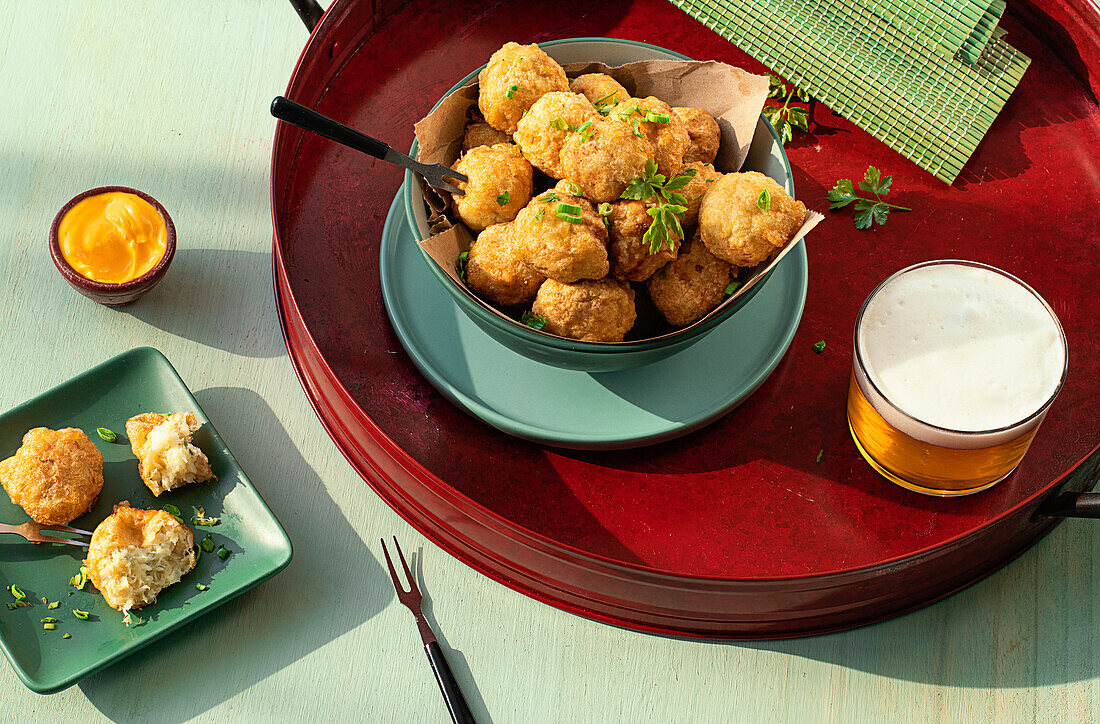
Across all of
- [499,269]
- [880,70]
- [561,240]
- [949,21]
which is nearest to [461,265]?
[499,269]

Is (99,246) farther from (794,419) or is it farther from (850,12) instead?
(850,12)

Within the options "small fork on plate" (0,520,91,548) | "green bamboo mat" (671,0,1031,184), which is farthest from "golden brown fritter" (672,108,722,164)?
"small fork on plate" (0,520,91,548)

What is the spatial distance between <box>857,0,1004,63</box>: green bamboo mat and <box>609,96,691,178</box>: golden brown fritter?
0.72 m

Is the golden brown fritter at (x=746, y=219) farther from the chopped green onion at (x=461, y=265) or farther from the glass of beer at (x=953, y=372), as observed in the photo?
the chopped green onion at (x=461, y=265)

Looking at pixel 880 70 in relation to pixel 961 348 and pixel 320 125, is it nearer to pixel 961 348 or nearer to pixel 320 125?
pixel 961 348

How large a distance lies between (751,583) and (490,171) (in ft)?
2.34

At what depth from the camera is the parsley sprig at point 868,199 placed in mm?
1812

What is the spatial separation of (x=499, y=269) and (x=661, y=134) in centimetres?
31

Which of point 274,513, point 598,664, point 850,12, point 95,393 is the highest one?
point 850,12

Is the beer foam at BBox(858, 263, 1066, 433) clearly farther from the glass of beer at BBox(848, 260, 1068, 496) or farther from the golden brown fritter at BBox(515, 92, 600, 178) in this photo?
the golden brown fritter at BBox(515, 92, 600, 178)

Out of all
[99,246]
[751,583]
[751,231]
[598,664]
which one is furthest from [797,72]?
[99,246]

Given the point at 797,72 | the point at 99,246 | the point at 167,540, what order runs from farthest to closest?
the point at 797,72
the point at 99,246
the point at 167,540

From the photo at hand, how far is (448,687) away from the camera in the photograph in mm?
1568

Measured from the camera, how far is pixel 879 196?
6.09 ft
